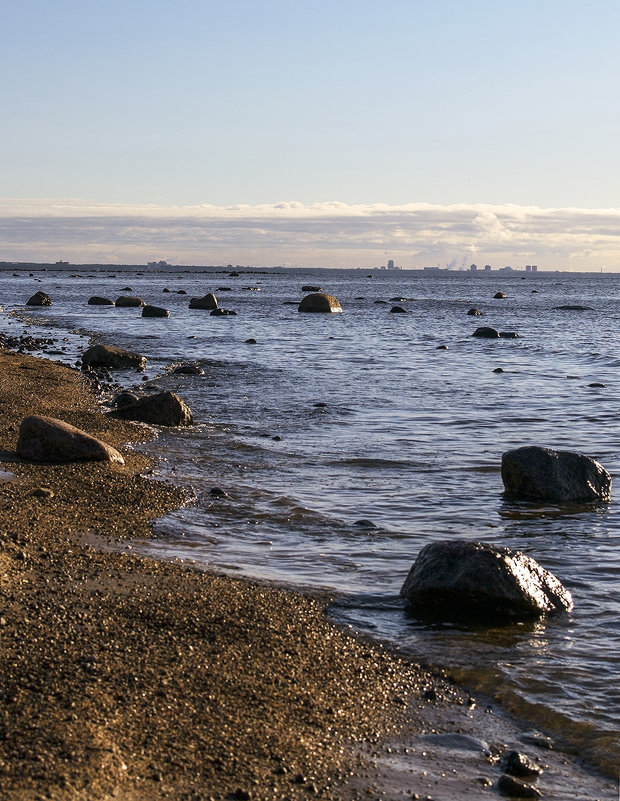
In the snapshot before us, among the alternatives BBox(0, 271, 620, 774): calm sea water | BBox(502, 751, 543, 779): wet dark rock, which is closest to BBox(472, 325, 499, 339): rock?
BBox(0, 271, 620, 774): calm sea water

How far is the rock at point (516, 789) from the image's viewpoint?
582 centimetres

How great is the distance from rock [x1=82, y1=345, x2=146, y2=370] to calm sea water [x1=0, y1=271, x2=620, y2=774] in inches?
30.0

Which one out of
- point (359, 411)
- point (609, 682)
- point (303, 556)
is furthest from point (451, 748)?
point (359, 411)

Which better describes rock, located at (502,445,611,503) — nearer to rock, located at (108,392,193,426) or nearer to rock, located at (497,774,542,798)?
rock, located at (108,392,193,426)

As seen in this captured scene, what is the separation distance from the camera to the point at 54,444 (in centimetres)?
1348

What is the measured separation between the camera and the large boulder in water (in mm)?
8859

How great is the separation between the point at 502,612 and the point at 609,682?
1.40 metres

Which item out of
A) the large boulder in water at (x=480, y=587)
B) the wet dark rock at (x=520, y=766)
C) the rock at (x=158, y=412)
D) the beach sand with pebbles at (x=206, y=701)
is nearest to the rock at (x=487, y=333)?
the rock at (x=158, y=412)

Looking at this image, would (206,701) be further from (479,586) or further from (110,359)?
(110,359)

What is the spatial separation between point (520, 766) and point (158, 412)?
1289 centimetres

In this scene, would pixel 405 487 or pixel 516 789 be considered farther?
pixel 405 487

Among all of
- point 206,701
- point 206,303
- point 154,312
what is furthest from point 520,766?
point 206,303

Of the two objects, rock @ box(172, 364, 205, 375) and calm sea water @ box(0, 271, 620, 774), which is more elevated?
rock @ box(172, 364, 205, 375)

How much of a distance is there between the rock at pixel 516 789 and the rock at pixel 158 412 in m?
12.9
